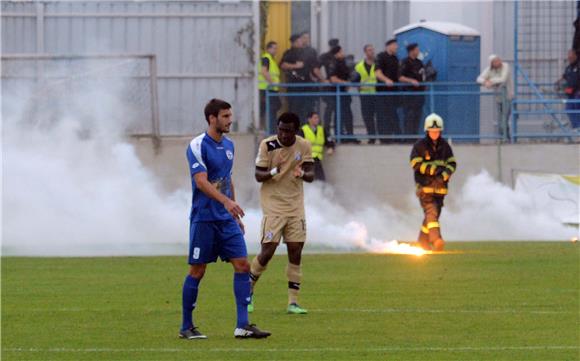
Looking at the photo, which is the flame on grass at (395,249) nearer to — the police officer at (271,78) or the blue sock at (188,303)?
the police officer at (271,78)

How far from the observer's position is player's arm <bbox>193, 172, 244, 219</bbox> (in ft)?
36.0

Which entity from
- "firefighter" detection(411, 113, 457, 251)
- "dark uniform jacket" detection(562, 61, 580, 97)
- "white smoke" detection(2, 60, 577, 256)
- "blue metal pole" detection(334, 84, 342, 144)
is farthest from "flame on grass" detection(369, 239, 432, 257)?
"dark uniform jacket" detection(562, 61, 580, 97)

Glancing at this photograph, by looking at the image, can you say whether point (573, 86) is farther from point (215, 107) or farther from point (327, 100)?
point (215, 107)

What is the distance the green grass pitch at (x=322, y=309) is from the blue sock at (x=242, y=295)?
24cm

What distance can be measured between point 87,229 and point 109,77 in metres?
4.90

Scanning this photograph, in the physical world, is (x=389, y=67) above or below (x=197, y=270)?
above

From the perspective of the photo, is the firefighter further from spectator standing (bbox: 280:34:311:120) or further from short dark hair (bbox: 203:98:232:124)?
short dark hair (bbox: 203:98:232:124)

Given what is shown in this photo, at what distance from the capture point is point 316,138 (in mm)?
26875

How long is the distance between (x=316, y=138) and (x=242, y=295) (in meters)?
15.6

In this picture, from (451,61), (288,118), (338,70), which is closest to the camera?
(288,118)

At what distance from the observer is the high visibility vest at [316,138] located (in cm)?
2675

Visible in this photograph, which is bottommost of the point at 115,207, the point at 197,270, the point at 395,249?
the point at 395,249

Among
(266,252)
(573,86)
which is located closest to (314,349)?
(266,252)

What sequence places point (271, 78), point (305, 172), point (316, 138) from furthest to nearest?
1. point (271, 78)
2. point (316, 138)
3. point (305, 172)
